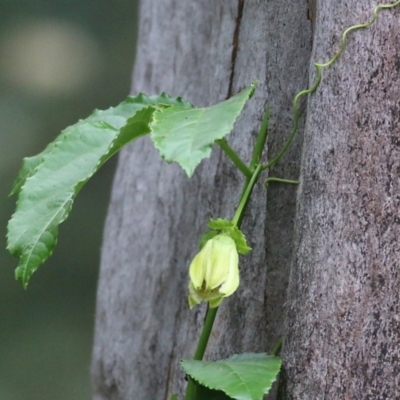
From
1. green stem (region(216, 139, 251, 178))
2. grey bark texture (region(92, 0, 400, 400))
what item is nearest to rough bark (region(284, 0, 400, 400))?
grey bark texture (region(92, 0, 400, 400))

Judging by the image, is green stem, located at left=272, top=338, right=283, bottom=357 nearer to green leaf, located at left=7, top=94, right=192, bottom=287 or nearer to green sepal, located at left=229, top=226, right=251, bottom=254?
green sepal, located at left=229, top=226, right=251, bottom=254

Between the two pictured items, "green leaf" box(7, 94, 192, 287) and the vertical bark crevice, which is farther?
the vertical bark crevice

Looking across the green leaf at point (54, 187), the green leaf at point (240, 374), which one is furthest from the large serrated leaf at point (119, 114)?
the green leaf at point (240, 374)

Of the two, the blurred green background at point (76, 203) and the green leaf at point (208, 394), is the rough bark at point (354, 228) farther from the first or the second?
the blurred green background at point (76, 203)

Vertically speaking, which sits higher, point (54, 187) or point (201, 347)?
point (54, 187)

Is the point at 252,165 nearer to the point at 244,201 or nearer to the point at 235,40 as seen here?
the point at 244,201

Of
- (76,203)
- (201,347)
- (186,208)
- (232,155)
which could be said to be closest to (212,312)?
(201,347)
